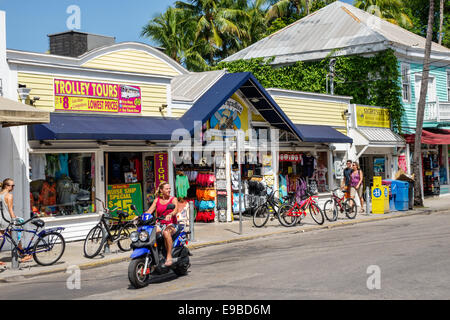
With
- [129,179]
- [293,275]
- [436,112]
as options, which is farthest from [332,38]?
[293,275]

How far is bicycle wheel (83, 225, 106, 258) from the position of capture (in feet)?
40.9

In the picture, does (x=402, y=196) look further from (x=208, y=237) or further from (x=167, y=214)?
(x=167, y=214)

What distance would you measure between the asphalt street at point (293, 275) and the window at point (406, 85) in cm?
1582

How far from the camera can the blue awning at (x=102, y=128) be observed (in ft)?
45.1

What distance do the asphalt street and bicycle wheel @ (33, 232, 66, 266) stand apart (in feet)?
2.80

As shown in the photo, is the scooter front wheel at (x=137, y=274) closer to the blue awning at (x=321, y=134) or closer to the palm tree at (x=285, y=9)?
the blue awning at (x=321, y=134)

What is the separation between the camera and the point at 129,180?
17.0m

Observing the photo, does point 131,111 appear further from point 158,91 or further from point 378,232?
point 378,232

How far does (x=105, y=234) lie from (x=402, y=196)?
43.0ft

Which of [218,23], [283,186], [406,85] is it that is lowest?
[283,186]

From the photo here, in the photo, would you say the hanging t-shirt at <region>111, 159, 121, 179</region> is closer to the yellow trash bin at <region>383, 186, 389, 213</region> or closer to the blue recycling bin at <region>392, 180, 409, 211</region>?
the yellow trash bin at <region>383, 186, 389, 213</region>

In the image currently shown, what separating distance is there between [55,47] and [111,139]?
745 centimetres

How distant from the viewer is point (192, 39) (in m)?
39.1

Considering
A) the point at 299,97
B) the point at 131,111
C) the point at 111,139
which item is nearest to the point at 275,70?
the point at 299,97
